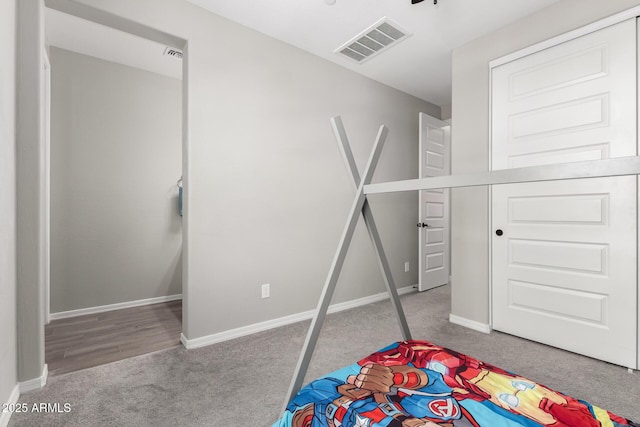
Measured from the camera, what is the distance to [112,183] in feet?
10.8

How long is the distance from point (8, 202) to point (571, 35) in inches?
146

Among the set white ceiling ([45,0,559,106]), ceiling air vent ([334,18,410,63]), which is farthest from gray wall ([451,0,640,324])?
ceiling air vent ([334,18,410,63])

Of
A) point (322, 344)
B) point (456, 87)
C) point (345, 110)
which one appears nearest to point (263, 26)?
point (345, 110)

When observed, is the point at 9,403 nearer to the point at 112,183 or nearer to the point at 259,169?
the point at 259,169

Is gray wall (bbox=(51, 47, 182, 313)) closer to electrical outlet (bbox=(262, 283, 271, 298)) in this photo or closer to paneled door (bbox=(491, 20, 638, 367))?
electrical outlet (bbox=(262, 283, 271, 298))

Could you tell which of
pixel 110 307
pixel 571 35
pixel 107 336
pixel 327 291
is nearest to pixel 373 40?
pixel 571 35

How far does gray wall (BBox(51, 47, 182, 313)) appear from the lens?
301cm

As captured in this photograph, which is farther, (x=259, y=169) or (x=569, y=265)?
(x=259, y=169)

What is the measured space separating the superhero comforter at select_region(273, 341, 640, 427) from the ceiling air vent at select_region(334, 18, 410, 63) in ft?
8.35

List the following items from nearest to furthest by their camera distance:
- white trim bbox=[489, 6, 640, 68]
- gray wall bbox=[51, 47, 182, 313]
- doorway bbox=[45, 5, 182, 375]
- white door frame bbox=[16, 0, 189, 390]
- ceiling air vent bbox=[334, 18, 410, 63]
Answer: white door frame bbox=[16, 0, 189, 390], white trim bbox=[489, 6, 640, 68], ceiling air vent bbox=[334, 18, 410, 63], doorway bbox=[45, 5, 182, 375], gray wall bbox=[51, 47, 182, 313]

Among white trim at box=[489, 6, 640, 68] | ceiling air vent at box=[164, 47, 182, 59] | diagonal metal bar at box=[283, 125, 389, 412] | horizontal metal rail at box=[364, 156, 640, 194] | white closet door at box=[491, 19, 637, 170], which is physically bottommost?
diagonal metal bar at box=[283, 125, 389, 412]

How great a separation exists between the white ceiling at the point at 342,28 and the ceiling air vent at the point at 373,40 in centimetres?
5

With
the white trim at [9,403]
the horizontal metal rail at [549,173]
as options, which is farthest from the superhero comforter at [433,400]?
the white trim at [9,403]

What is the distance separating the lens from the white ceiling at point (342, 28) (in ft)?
7.69
